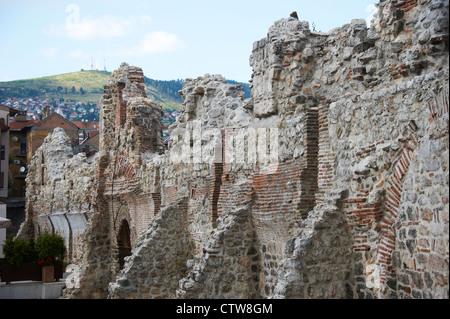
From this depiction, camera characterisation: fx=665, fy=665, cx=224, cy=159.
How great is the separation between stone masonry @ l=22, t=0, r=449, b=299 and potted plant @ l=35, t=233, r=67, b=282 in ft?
12.5

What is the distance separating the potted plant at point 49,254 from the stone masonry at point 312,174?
3.82 meters

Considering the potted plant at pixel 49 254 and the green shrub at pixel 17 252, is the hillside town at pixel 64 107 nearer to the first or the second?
the potted plant at pixel 49 254

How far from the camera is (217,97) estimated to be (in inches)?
514

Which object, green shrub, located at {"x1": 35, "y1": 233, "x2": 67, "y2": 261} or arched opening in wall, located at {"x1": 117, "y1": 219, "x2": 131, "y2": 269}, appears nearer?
arched opening in wall, located at {"x1": 117, "y1": 219, "x2": 131, "y2": 269}

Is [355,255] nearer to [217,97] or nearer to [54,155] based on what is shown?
[217,97]

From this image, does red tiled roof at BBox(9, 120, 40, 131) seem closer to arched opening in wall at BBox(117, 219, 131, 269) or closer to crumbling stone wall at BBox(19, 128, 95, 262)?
crumbling stone wall at BBox(19, 128, 95, 262)

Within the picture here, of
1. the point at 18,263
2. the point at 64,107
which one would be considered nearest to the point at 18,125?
the point at 64,107

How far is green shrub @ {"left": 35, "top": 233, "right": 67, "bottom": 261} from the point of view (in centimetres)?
1930

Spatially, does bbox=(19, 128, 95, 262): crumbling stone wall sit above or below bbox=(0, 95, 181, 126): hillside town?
below

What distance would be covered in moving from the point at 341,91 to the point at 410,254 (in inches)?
106

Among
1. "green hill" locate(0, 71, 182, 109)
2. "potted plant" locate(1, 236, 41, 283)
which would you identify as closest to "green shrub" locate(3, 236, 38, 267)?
"potted plant" locate(1, 236, 41, 283)

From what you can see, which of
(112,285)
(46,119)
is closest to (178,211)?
(112,285)

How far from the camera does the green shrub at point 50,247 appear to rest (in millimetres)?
19297
